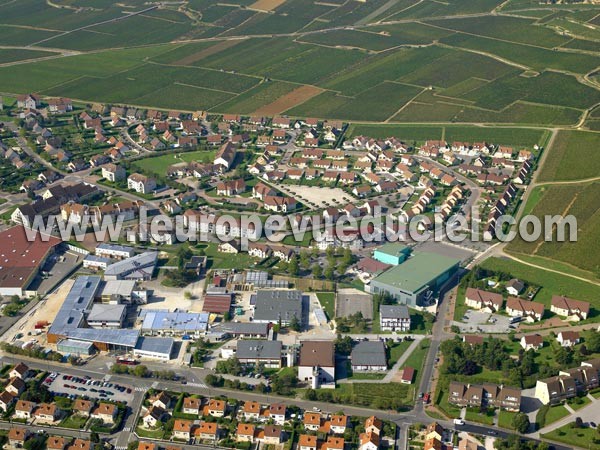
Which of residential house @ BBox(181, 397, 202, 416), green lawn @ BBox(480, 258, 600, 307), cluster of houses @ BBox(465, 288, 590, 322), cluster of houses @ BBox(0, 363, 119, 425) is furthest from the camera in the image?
green lawn @ BBox(480, 258, 600, 307)

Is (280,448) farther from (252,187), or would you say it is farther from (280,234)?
(252,187)

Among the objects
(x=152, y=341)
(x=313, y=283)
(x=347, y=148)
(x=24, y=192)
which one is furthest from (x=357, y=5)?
(x=152, y=341)

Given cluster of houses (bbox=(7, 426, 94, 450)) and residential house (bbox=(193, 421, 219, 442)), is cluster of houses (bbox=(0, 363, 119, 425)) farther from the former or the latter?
residential house (bbox=(193, 421, 219, 442))

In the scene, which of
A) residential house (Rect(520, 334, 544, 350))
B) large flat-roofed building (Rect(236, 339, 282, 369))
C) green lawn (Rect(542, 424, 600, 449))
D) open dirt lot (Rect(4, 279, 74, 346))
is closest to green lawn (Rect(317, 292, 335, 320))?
large flat-roofed building (Rect(236, 339, 282, 369))

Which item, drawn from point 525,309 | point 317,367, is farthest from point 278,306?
point 525,309

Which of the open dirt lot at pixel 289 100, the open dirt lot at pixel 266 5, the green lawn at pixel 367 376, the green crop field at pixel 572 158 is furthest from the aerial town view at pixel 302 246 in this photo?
the open dirt lot at pixel 266 5

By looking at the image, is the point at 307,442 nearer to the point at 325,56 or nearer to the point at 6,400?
the point at 6,400
